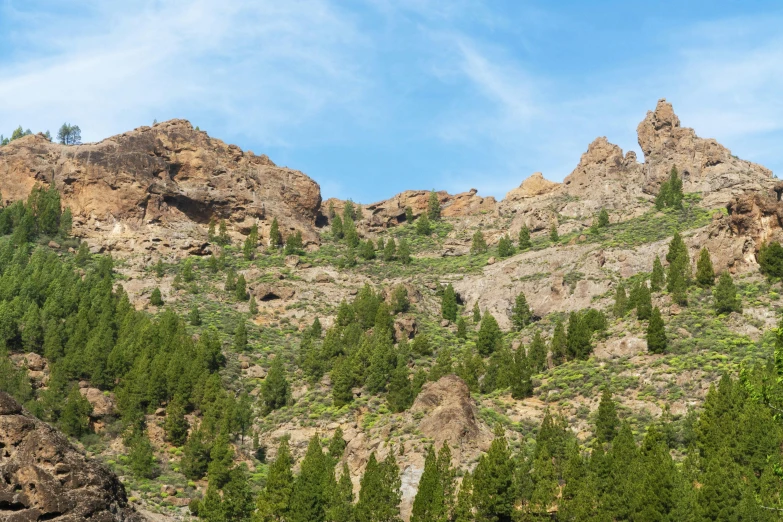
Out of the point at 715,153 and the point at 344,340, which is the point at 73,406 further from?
the point at 715,153

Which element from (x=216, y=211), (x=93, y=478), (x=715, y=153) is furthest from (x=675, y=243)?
(x=93, y=478)

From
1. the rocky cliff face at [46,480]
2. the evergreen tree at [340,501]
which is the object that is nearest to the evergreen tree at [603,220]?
the evergreen tree at [340,501]

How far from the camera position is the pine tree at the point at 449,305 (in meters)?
130

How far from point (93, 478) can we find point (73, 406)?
170 ft

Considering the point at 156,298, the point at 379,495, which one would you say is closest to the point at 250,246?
the point at 156,298

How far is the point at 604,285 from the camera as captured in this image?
407 ft

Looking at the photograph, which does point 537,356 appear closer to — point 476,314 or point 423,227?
point 476,314

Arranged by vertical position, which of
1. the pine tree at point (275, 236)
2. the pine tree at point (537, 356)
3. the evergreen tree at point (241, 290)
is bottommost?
the pine tree at point (537, 356)

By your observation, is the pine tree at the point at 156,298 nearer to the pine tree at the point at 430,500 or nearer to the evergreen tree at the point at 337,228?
the evergreen tree at the point at 337,228

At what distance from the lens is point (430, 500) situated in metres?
64.6

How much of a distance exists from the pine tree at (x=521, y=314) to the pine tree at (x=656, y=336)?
30.9m

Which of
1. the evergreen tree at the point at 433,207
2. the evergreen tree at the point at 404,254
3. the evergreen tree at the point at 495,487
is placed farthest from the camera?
the evergreen tree at the point at 433,207

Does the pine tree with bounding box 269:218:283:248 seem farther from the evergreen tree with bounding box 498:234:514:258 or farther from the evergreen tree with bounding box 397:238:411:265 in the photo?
the evergreen tree with bounding box 498:234:514:258

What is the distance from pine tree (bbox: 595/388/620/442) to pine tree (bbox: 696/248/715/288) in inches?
1334
